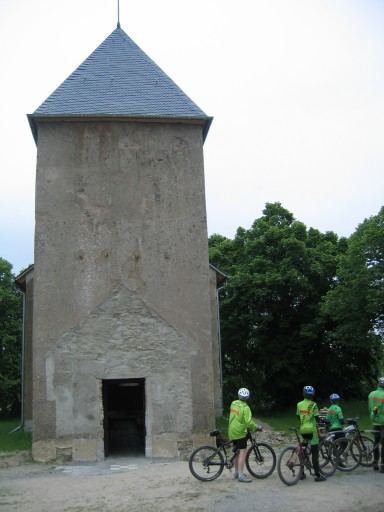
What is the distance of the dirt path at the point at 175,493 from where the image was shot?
880cm

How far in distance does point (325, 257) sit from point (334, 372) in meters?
6.04

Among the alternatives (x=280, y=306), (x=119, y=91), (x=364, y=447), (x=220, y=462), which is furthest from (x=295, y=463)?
(x=280, y=306)

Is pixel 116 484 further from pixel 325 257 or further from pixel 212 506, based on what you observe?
pixel 325 257

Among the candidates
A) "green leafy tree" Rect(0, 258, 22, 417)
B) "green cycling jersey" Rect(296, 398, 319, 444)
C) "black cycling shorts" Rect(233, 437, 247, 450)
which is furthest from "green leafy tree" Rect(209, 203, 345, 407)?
"black cycling shorts" Rect(233, 437, 247, 450)

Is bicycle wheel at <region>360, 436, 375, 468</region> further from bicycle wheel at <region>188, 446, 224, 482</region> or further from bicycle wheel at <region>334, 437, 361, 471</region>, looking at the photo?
bicycle wheel at <region>188, 446, 224, 482</region>

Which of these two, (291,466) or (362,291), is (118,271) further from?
(362,291)

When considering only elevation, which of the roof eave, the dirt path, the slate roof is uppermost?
the slate roof

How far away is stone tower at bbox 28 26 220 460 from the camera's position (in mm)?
14227

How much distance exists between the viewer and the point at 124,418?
19797mm

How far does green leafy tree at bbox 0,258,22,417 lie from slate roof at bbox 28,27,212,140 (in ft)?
62.0

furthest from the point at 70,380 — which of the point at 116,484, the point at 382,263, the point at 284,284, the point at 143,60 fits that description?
the point at 284,284

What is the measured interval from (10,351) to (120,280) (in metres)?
20.6

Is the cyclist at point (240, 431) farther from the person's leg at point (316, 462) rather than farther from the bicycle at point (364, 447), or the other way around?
the bicycle at point (364, 447)

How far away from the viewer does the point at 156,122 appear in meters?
16.2
